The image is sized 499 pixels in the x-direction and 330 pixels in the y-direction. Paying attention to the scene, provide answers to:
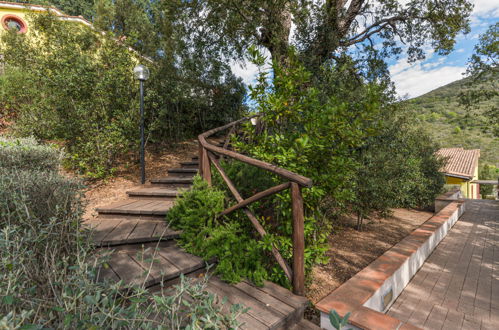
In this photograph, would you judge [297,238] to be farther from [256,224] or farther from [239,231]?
[239,231]

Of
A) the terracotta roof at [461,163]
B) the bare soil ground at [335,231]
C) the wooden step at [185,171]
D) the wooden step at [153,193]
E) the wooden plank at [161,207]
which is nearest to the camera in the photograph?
the bare soil ground at [335,231]

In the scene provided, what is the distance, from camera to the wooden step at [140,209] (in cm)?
335

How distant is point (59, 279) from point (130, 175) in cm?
497

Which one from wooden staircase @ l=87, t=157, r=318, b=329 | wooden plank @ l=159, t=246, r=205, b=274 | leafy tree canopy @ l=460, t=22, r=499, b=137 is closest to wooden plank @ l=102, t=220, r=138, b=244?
wooden staircase @ l=87, t=157, r=318, b=329

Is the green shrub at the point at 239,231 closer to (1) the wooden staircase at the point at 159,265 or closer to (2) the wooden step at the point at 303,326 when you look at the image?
(1) the wooden staircase at the point at 159,265

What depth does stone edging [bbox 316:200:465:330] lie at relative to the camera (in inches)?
75.2

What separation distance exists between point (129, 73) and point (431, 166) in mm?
10307

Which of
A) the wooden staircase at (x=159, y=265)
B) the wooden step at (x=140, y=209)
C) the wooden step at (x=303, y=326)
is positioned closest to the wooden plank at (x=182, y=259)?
the wooden staircase at (x=159, y=265)

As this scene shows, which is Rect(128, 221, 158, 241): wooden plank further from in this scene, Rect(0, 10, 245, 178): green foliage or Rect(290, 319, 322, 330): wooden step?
Rect(0, 10, 245, 178): green foliage

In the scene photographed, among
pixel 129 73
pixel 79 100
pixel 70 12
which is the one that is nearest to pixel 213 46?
pixel 129 73

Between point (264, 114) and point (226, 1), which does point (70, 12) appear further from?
point (264, 114)

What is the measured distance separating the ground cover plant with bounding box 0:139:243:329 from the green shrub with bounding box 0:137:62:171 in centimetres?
1

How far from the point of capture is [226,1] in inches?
244

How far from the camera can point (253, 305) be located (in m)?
1.95
